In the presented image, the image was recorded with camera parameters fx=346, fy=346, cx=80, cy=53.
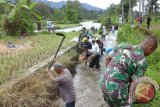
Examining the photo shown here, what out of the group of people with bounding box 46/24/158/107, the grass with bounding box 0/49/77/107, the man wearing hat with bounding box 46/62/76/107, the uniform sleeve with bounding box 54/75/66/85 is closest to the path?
the grass with bounding box 0/49/77/107

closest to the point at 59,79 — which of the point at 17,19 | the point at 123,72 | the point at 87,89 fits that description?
the point at 123,72

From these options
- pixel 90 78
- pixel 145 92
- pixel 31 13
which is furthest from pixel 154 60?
pixel 31 13

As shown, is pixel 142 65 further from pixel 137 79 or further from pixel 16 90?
pixel 16 90

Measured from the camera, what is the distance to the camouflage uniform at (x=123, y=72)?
15.3 ft

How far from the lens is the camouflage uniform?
4660 mm

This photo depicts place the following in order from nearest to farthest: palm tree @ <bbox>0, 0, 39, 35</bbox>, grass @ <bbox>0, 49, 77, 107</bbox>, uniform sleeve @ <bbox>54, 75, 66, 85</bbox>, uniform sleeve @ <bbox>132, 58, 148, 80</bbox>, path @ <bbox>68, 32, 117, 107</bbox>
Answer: uniform sleeve @ <bbox>132, 58, 148, 80</bbox>, uniform sleeve @ <bbox>54, 75, 66, 85</bbox>, grass @ <bbox>0, 49, 77, 107</bbox>, path @ <bbox>68, 32, 117, 107</bbox>, palm tree @ <bbox>0, 0, 39, 35</bbox>

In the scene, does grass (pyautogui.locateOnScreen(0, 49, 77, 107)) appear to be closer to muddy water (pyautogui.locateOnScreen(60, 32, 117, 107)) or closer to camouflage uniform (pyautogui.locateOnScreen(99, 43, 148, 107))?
muddy water (pyautogui.locateOnScreen(60, 32, 117, 107))

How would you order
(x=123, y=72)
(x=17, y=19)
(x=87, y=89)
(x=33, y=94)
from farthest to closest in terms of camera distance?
(x=17, y=19)
(x=87, y=89)
(x=33, y=94)
(x=123, y=72)

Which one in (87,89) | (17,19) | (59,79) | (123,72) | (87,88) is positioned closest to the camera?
(123,72)

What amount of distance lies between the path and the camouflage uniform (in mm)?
4631

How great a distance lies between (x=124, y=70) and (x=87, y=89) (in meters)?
6.75

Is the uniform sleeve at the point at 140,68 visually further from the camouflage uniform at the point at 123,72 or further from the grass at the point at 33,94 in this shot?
the grass at the point at 33,94

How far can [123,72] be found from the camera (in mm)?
4672

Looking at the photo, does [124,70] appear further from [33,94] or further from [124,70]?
[33,94]
